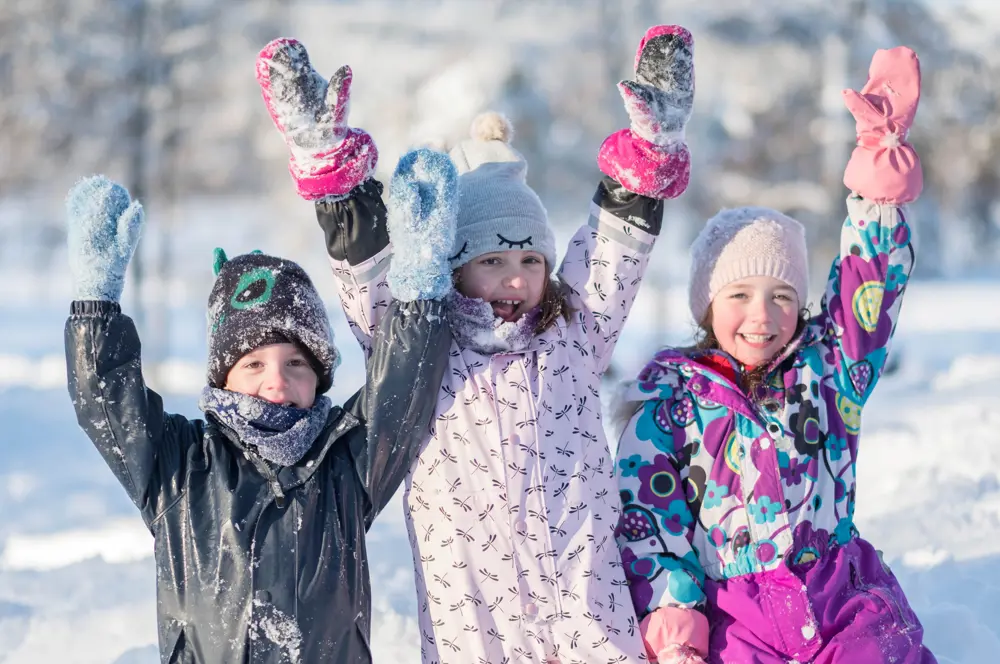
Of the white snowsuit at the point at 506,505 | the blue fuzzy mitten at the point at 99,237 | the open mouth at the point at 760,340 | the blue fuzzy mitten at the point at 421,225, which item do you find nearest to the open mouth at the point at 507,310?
the white snowsuit at the point at 506,505

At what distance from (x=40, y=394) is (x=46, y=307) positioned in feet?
52.7

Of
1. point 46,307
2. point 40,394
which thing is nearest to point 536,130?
point 40,394

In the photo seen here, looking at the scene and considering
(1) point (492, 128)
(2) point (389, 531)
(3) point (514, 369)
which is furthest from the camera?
(2) point (389, 531)

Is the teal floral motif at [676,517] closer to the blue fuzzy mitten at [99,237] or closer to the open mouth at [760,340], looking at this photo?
the open mouth at [760,340]

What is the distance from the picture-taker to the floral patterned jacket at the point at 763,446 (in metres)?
3.02

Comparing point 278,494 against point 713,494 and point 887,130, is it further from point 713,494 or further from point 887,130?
point 887,130

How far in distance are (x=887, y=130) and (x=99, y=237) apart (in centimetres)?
227

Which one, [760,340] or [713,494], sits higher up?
[760,340]

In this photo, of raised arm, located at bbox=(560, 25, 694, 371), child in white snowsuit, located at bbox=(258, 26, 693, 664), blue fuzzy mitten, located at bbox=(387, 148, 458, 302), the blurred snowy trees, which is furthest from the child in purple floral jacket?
the blurred snowy trees

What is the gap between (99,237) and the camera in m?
2.62

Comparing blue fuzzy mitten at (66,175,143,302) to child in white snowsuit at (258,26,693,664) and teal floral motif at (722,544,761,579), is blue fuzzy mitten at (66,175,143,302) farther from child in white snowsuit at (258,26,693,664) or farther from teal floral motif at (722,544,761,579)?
teal floral motif at (722,544,761,579)

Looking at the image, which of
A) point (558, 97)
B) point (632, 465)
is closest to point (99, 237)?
point (632, 465)

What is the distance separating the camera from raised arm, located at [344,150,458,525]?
2.76 meters

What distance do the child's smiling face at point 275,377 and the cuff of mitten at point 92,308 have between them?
1.22 ft
